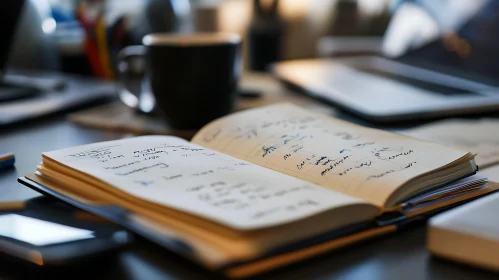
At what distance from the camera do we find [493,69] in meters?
0.94

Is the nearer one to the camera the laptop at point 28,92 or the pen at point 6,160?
the pen at point 6,160

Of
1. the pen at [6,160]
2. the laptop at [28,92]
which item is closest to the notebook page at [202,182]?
the pen at [6,160]

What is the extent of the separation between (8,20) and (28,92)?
130mm

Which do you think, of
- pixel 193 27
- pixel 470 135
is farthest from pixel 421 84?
pixel 193 27

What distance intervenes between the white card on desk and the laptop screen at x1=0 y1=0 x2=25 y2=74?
32.3 inches

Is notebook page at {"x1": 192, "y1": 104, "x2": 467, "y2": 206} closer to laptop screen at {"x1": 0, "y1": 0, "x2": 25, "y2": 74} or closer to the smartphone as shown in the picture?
the smartphone

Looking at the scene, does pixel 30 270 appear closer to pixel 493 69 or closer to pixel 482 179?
pixel 482 179

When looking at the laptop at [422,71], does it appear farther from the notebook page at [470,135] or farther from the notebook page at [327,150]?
the notebook page at [327,150]

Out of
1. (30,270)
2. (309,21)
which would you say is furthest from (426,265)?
(309,21)

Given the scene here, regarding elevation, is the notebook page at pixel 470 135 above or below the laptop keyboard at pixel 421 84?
below

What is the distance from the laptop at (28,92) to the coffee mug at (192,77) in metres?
0.21

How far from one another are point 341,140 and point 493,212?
0.58 feet

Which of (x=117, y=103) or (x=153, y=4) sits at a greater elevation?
(x=153, y=4)

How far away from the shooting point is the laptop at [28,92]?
2.77ft
